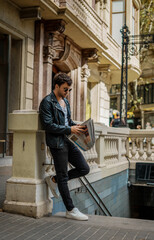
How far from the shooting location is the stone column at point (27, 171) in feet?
15.5

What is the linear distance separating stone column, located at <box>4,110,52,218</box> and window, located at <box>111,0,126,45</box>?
16.3 m

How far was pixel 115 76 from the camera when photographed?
68.8 ft

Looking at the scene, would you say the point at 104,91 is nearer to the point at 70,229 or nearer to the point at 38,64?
the point at 38,64

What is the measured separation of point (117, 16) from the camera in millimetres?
20234

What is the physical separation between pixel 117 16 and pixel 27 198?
17246 millimetres

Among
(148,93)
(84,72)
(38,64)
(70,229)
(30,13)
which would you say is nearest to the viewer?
(70,229)

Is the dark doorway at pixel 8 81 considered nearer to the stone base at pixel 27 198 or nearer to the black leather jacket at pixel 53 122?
the stone base at pixel 27 198

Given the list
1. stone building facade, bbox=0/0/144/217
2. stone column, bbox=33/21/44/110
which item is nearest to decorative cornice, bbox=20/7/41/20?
stone building facade, bbox=0/0/144/217

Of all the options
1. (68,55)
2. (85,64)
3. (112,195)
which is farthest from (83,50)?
(112,195)

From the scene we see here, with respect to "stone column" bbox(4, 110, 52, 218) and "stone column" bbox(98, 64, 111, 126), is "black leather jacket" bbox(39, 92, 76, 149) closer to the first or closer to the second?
"stone column" bbox(4, 110, 52, 218)

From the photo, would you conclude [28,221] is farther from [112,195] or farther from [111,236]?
[112,195]

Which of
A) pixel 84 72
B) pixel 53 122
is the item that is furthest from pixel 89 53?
pixel 53 122

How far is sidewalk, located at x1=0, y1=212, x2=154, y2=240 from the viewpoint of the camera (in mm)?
3930

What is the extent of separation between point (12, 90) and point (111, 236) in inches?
300
